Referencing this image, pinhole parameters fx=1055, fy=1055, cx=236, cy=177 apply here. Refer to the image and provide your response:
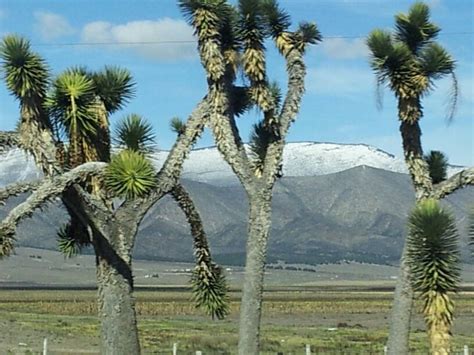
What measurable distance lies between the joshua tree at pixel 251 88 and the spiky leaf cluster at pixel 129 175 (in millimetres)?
1708

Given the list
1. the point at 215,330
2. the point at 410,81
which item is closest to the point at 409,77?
the point at 410,81

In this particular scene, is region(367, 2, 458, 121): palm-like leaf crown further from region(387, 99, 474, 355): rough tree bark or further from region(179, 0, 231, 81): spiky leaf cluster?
region(179, 0, 231, 81): spiky leaf cluster

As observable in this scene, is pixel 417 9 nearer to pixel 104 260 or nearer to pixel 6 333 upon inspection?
pixel 104 260

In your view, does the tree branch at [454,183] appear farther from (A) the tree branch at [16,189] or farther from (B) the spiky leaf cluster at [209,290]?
(A) the tree branch at [16,189]

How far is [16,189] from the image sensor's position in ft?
63.6

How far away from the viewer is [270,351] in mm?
32938

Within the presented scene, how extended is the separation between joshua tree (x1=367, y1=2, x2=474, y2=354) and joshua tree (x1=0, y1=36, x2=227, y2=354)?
3596mm

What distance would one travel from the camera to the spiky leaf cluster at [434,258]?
46.9ft

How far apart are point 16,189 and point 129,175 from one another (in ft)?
8.07

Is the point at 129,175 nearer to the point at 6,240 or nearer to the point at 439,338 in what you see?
the point at 6,240

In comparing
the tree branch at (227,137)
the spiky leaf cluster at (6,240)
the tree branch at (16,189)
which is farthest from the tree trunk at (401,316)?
the spiky leaf cluster at (6,240)

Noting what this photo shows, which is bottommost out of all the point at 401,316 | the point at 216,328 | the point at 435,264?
the point at 401,316

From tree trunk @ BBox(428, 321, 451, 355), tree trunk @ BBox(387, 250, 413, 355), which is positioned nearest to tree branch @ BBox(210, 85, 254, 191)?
tree trunk @ BBox(387, 250, 413, 355)

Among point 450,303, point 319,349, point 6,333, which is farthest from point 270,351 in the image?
point 450,303
